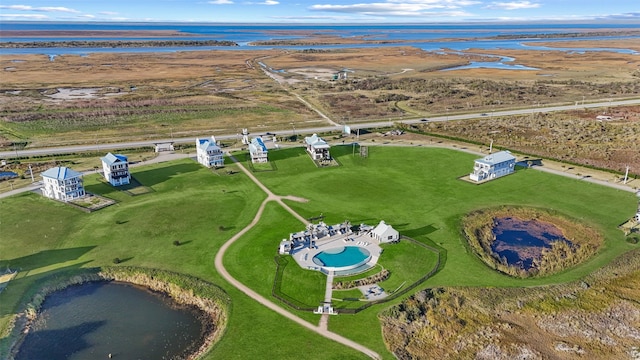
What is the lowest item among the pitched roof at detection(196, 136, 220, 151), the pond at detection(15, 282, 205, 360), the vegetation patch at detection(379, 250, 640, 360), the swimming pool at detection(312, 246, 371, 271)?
the pond at detection(15, 282, 205, 360)

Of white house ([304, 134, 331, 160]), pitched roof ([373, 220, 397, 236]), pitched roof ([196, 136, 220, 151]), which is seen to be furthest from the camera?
white house ([304, 134, 331, 160])

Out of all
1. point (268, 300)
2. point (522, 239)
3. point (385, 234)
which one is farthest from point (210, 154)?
point (522, 239)

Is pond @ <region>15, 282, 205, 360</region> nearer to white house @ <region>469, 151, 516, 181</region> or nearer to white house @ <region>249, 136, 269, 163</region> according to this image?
white house @ <region>249, 136, 269, 163</region>

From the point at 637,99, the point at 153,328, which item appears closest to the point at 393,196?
the point at 153,328

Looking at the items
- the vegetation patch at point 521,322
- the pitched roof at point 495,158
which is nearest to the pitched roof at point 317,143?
the pitched roof at point 495,158

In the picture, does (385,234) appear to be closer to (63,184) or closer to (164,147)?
(63,184)

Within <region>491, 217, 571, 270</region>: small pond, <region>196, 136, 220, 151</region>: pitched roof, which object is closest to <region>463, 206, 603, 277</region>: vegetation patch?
<region>491, 217, 571, 270</region>: small pond

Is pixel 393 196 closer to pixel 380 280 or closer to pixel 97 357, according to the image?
pixel 380 280
